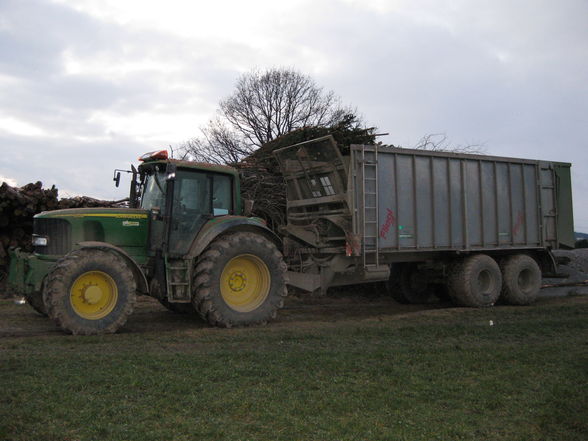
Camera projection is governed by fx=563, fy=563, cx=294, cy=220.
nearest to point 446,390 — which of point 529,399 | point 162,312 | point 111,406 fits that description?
point 529,399

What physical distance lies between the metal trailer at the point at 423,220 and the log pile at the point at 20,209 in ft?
17.4

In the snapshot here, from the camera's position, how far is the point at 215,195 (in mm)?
9336

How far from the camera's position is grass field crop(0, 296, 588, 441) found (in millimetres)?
4355

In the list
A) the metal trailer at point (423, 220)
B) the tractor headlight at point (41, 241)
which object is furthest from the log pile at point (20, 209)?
the metal trailer at point (423, 220)

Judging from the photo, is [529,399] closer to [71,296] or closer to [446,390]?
[446,390]

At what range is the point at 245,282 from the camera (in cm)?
946

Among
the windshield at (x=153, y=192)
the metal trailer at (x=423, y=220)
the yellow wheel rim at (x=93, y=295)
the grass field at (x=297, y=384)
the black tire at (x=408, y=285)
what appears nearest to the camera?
the grass field at (x=297, y=384)

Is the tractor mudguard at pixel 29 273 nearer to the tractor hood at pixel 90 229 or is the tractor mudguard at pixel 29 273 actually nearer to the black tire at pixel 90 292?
the tractor hood at pixel 90 229

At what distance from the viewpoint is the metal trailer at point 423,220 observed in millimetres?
10633

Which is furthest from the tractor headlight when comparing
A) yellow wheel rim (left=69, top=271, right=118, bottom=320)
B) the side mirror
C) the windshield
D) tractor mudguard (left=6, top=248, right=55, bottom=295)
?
the side mirror

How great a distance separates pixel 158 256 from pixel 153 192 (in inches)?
43.1

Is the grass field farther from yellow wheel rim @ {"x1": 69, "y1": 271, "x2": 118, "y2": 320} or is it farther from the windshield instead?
the windshield

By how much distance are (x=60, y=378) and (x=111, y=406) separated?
1.09 metres

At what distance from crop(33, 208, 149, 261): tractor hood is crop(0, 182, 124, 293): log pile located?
4.05m
